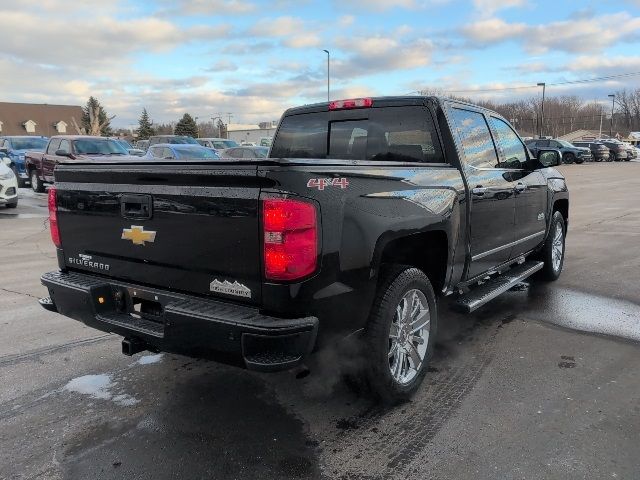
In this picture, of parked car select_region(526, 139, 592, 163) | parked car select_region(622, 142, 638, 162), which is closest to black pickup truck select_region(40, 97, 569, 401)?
parked car select_region(526, 139, 592, 163)

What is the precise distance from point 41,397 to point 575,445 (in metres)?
3.35

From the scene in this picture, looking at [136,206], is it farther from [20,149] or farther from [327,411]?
[20,149]

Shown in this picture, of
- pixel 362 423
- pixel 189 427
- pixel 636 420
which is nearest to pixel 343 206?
pixel 362 423

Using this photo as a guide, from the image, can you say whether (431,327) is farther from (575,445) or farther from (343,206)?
(343,206)

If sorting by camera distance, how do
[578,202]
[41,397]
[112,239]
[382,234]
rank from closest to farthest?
[382,234]
[112,239]
[41,397]
[578,202]

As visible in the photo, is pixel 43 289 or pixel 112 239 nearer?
pixel 112 239

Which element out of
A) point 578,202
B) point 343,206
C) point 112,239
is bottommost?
point 578,202

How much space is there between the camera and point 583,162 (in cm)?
4309

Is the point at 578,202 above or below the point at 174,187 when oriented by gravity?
below

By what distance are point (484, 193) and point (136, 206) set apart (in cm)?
274

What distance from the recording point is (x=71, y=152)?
15.2m

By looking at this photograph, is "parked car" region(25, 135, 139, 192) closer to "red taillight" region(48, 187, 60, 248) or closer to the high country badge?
"red taillight" region(48, 187, 60, 248)

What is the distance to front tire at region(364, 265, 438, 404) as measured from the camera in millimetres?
3307

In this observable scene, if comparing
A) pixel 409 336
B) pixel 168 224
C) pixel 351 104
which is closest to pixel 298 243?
pixel 168 224
